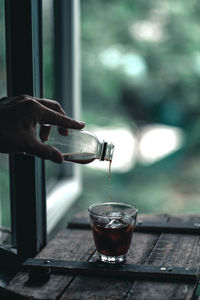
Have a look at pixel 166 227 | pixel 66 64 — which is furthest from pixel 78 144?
pixel 66 64

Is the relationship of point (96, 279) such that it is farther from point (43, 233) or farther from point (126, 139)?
point (126, 139)

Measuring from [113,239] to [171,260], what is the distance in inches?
7.0

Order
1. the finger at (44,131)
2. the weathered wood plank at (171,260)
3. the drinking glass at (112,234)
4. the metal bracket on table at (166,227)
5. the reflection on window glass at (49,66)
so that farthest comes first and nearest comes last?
the reflection on window glass at (49,66), the metal bracket on table at (166,227), the finger at (44,131), the drinking glass at (112,234), the weathered wood plank at (171,260)

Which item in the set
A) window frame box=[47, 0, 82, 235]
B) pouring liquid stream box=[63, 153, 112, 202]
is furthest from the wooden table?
window frame box=[47, 0, 82, 235]

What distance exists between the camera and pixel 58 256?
1.28 m

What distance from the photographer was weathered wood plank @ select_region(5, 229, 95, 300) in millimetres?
1073

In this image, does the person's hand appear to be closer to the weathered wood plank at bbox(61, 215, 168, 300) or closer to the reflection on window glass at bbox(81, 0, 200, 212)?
the weathered wood plank at bbox(61, 215, 168, 300)

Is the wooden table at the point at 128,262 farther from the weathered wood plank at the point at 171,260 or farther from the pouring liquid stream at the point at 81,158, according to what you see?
the pouring liquid stream at the point at 81,158

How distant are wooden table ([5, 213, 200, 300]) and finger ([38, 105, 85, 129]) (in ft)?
1.18

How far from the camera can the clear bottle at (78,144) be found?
51.7 inches

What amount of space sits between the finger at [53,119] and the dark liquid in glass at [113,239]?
0.86ft

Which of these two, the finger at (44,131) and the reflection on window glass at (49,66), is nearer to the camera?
the finger at (44,131)

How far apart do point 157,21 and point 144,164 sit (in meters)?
1.47

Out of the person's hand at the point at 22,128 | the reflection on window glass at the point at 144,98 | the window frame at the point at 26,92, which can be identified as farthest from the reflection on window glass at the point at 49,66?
the reflection on window glass at the point at 144,98
